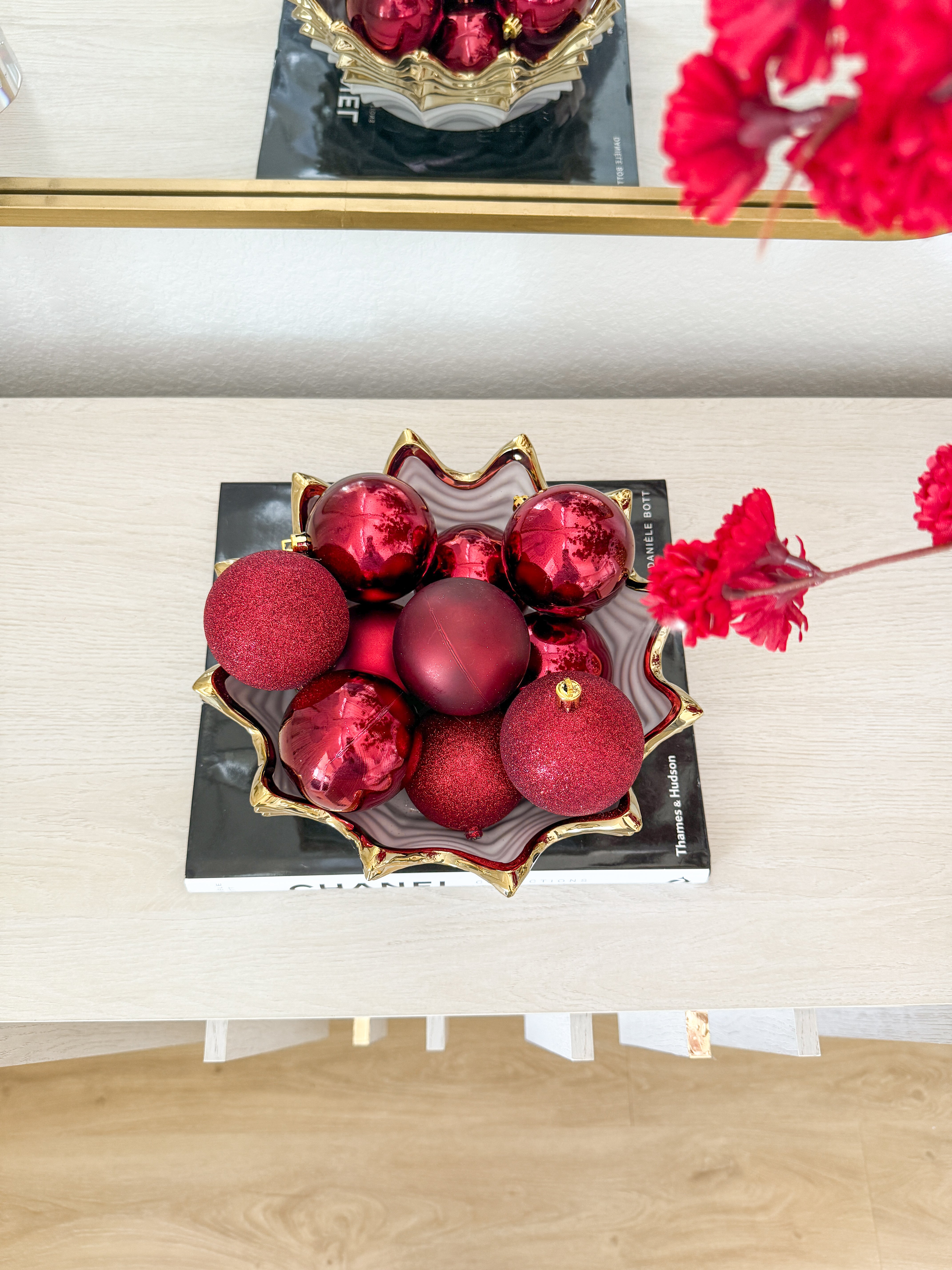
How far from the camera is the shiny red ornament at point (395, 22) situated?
1.39 feet

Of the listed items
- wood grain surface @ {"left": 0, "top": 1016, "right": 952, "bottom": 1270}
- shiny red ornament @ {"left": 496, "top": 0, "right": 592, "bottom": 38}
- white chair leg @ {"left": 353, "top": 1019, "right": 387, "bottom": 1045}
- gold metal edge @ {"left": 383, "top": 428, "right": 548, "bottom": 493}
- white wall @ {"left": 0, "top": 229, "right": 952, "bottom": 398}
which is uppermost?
shiny red ornament @ {"left": 496, "top": 0, "right": 592, "bottom": 38}

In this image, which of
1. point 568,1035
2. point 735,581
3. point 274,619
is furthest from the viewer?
point 568,1035

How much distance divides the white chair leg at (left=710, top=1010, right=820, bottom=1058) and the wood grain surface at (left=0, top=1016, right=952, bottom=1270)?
24 centimetres

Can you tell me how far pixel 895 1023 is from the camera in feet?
2.10

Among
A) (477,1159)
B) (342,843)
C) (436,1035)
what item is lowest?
(477,1159)

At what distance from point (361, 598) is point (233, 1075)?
26.4 inches

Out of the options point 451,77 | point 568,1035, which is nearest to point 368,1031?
point 568,1035

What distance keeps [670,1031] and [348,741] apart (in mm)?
387

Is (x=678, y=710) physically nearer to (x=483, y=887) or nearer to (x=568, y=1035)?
(x=483, y=887)

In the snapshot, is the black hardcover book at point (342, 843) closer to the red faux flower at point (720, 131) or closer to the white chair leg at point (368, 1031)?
the white chair leg at point (368, 1031)

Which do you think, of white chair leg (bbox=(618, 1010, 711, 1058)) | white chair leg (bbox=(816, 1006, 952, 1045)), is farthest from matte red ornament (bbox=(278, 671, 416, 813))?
white chair leg (bbox=(816, 1006, 952, 1045))

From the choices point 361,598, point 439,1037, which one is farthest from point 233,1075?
point 361,598

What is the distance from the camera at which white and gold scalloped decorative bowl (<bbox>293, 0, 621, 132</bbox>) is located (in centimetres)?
46

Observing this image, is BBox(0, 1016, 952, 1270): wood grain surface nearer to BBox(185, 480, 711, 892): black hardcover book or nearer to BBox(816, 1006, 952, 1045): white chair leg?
BBox(816, 1006, 952, 1045): white chair leg
